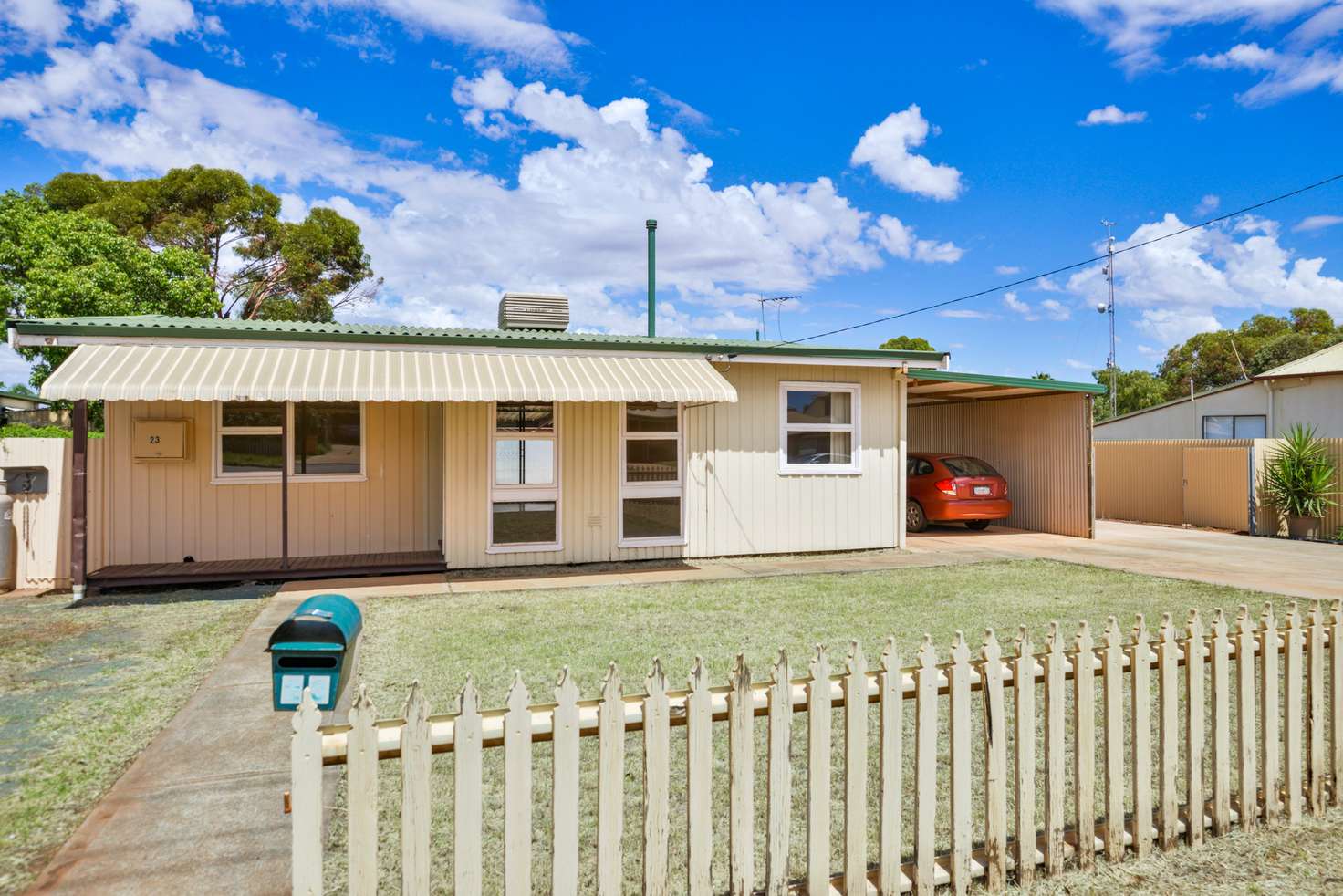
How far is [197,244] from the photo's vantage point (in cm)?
2823

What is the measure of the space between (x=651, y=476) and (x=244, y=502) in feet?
17.1

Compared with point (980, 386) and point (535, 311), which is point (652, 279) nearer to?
point (535, 311)

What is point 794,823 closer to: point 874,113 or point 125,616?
point 125,616

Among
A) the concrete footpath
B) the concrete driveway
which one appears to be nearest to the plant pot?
the concrete driveway

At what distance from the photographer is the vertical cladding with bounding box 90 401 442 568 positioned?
943 centimetres

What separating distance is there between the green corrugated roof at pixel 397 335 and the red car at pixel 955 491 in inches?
124

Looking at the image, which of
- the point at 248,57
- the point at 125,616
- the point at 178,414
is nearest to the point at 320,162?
the point at 248,57

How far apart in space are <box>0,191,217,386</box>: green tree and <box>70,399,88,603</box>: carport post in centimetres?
1590

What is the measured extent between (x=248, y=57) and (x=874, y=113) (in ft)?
52.9

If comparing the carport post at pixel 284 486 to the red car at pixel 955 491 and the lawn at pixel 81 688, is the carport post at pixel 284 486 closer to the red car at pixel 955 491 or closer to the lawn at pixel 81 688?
the lawn at pixel 81 688

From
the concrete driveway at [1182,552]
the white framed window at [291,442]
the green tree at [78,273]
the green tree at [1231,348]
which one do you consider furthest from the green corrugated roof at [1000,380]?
the green tree at [1231,348]

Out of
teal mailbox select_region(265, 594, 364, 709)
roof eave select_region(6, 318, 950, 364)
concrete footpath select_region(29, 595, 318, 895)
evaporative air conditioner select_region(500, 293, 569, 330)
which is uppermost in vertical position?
evaporative air conditioner select_region(500, 293, 569, 330)

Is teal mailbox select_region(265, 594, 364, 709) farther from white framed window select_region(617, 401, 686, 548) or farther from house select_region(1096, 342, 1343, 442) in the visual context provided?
house select_region(1096, 342, 1343, 442)

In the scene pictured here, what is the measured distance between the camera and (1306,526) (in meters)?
14.2
